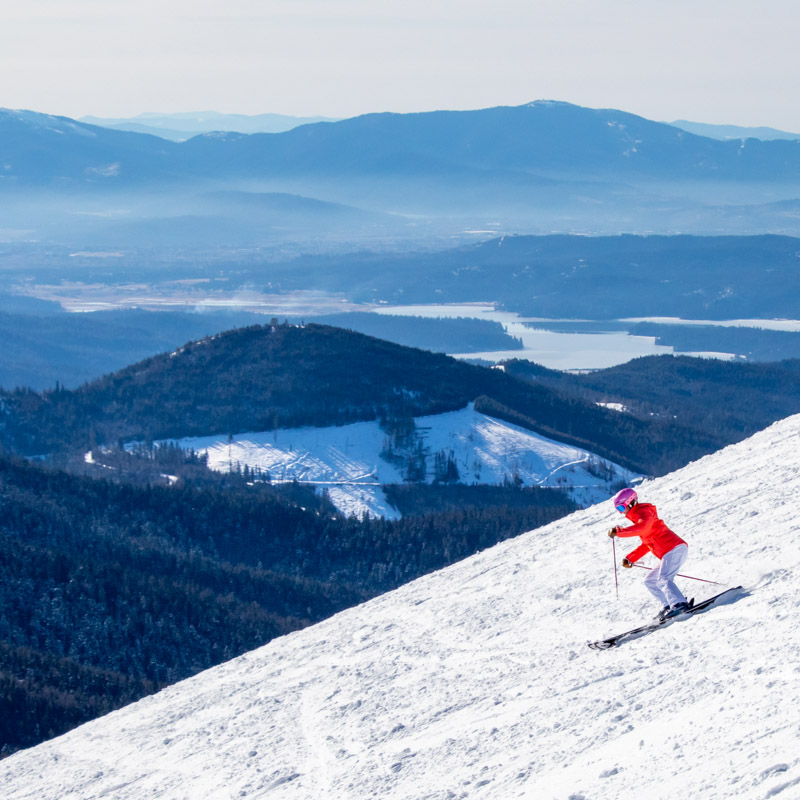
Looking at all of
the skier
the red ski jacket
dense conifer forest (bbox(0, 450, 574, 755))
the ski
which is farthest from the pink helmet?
dense conifer forest (bbox(0, 450, 574, 755))

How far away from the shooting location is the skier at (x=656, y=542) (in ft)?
86.4

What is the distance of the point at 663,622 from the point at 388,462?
112 metres

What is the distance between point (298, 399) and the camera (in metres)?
159

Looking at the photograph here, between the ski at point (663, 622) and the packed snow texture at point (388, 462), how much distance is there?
99024 mm

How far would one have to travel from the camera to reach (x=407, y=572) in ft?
322

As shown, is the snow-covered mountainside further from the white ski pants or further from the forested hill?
the forested hill

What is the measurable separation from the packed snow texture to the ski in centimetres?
9902

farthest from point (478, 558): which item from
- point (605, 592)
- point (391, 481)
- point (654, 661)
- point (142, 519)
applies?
point (391, 481)

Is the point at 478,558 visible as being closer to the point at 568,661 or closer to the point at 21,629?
the point at 568,661

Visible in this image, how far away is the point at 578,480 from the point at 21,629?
77287mm

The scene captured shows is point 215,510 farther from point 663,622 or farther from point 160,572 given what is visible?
point 663,622

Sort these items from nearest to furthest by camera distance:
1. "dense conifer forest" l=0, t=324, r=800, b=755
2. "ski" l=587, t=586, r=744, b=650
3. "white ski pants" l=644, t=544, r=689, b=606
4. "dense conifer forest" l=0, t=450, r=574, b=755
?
"white ski pants" l=644, t=544, r=689, b=606, "ski" l=587, t=586, r=744, b=650, "dense conifer forest" l=0, t=450, r=574, b=755, "dense conifer forest" l=0, t=324, r=800, b=755

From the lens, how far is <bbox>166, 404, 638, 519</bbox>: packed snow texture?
5310 inches

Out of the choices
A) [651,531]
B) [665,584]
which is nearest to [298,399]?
[665,584]
